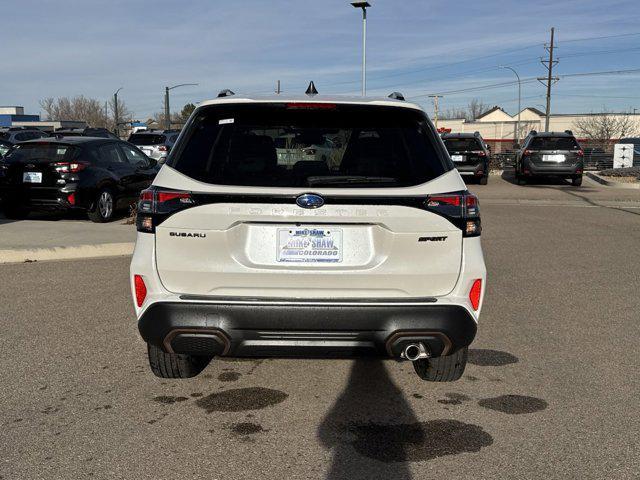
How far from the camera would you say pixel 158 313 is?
376 centimetres

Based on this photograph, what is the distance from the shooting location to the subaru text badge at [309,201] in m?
3.62

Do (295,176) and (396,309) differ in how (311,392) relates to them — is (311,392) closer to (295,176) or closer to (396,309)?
(396,309)

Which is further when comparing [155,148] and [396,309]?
[155,148]

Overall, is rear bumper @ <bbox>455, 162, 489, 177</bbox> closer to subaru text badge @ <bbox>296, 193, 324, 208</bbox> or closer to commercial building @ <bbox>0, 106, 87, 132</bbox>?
subaru text badge @ <bbox>296, 193, 324, 208</bbox>

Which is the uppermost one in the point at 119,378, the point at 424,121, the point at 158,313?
the point at 424,121

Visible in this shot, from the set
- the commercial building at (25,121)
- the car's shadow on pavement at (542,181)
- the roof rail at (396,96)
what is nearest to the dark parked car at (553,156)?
the car's shadow on pavement at (542,181)

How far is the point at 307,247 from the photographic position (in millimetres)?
3689

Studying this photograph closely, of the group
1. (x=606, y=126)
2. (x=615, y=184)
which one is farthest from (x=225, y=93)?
(x=606, y=126)

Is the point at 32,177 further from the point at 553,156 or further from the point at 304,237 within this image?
the point at 553,156

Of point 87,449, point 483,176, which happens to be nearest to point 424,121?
point 87,449

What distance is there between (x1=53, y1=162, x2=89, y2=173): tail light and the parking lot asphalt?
17.1ft

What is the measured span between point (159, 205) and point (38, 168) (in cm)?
886

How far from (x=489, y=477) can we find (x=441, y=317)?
2.73 ft

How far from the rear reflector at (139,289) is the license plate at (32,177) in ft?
28.6
